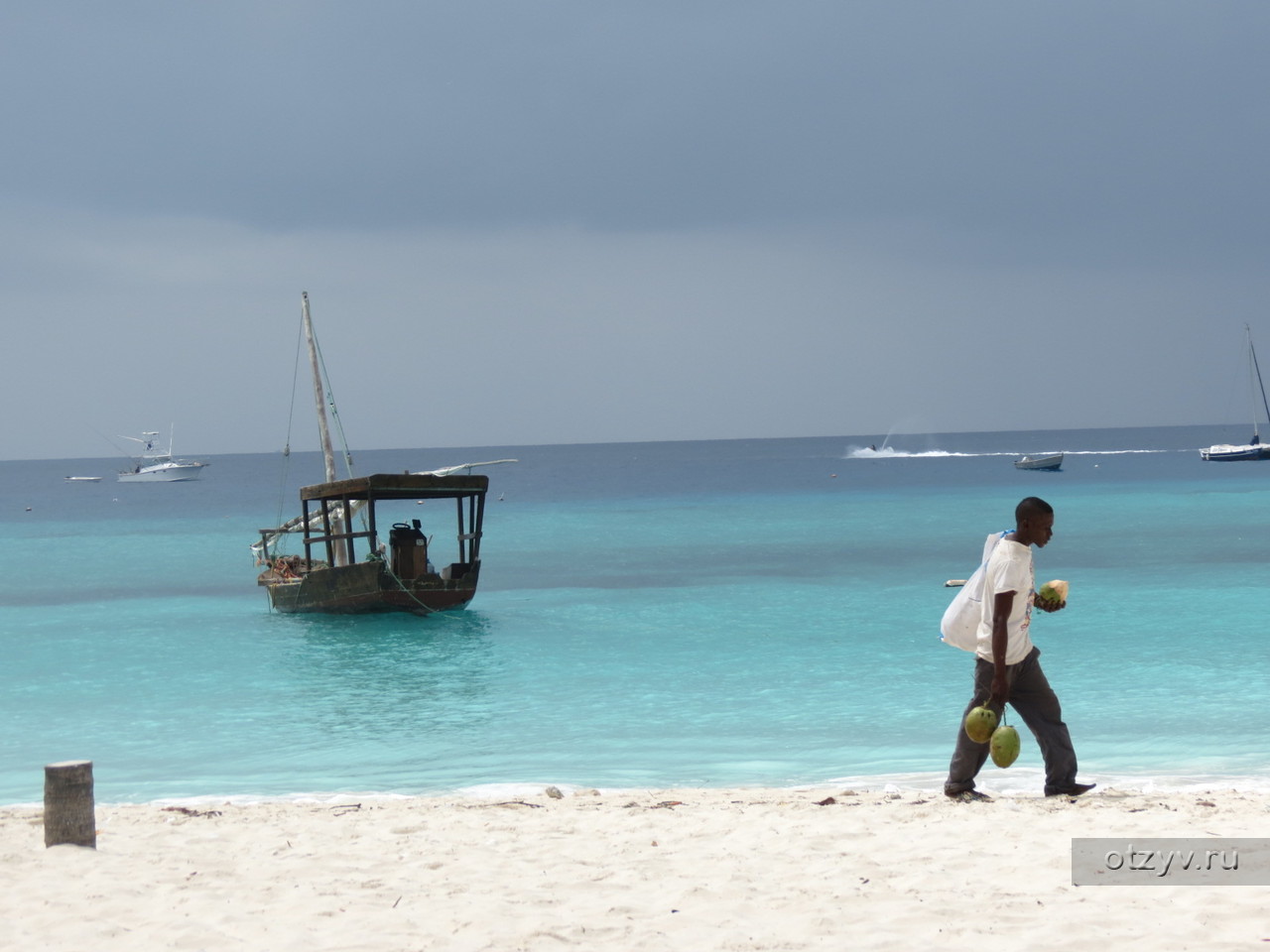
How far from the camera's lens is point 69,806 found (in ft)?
20.7

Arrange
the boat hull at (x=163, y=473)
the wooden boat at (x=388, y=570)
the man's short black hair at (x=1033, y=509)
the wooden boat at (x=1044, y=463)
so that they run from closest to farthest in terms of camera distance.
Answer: the man's short black hair at (x=1033, y=509)
the wooden boat at (x=388, y=570)
the wooden boat at (x=1044, y=463)
the boat hull at (x=163, y=473)

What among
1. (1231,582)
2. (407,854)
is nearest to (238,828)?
(407,854)

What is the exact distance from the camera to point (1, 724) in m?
13.9

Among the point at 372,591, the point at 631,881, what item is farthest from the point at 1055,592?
the point at 372,591

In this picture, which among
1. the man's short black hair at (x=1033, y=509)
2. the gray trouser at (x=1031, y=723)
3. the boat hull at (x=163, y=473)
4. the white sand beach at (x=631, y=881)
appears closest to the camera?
the white sand beach at (x=631, y=881)

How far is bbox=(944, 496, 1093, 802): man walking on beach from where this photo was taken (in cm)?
632

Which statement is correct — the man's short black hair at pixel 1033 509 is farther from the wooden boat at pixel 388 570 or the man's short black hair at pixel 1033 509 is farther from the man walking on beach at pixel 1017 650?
the wooden boat at pixel 388 570

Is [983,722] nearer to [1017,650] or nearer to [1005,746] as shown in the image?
[1005,746]

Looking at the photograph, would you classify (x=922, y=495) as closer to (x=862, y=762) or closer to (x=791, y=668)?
(x=791, y=668)

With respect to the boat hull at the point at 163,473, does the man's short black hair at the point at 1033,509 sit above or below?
above

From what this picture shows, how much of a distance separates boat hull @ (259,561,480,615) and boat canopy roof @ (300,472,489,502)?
4.27 ft

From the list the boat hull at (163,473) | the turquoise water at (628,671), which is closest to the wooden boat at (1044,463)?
the turquoise water at (628,671)

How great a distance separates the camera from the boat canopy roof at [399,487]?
20.4 meters

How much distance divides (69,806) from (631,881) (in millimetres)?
2941
